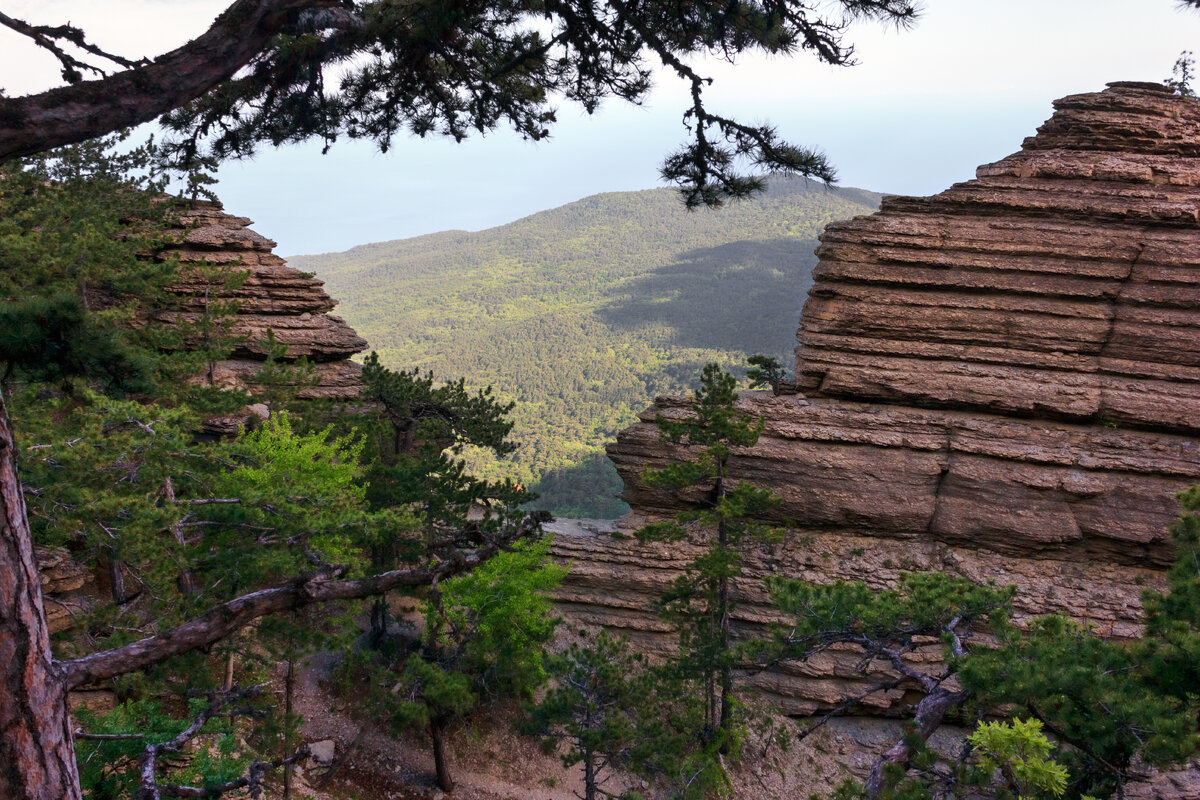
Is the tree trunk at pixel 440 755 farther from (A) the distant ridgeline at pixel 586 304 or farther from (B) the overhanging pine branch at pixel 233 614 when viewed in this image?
(A) the distant ridgeline at pixel 586 304

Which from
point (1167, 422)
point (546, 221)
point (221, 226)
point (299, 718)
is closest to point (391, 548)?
point (299, 718)

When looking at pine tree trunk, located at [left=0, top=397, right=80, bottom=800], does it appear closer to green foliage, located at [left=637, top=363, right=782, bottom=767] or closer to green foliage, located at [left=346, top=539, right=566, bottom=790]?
green foliage, located at [left=346, top=539, right=566, bottom=790]

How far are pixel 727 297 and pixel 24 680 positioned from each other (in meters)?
102

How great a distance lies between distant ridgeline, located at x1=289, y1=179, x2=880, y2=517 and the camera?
260 ft

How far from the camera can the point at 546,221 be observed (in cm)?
14712

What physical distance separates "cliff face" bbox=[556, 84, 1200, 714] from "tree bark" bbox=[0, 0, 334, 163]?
15.8 meters

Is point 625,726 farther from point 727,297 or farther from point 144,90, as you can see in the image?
point 727,297

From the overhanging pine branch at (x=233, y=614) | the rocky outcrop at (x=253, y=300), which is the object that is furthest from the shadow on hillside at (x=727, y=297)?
the overhanging pine branch at (x=233, y=614)

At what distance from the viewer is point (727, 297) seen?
335 feet

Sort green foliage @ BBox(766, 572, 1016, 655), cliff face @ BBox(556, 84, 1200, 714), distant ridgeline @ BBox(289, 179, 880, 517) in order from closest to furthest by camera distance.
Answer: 1. green foliage @ BBox(766, 572, 1016, 655)
2. cliff face @ BBox(556, 84, 1200, 714)
3. distant ridgeline @ BBox(289, 179, 880, 517)

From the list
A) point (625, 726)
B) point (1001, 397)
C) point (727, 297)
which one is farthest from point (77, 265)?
point (727, 297)

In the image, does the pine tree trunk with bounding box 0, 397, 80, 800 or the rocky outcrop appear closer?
the pine tree trunk with bounding box 0, 397, 80, 800

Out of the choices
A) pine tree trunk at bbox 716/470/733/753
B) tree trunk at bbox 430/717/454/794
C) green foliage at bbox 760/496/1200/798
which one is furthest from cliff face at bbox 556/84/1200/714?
green foliage at bbox 760/496/1200/798

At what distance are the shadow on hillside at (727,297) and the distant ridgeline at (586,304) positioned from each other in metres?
0.27
